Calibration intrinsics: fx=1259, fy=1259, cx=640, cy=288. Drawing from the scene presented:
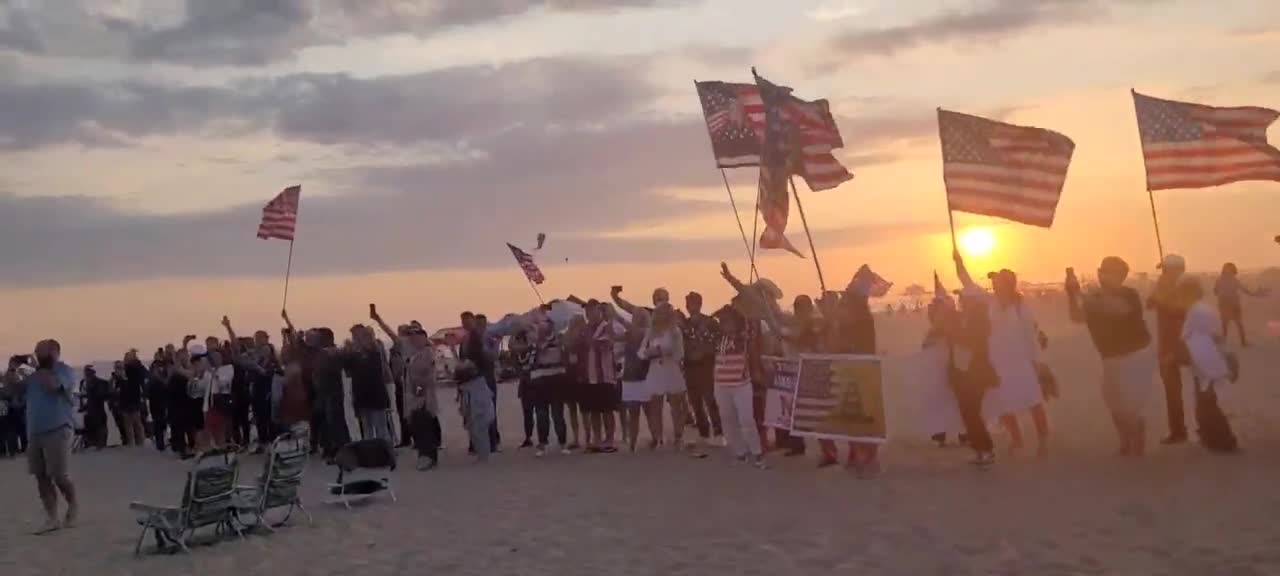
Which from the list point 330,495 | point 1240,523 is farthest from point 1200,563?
point 330,495

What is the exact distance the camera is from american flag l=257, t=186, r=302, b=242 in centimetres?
2091

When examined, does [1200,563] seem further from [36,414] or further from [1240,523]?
[36,414]

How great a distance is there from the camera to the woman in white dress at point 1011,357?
12242 mm

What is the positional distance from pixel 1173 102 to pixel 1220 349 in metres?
2.87

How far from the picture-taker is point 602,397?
15.8m

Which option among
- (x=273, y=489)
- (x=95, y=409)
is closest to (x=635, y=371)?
(x=273, y=489)

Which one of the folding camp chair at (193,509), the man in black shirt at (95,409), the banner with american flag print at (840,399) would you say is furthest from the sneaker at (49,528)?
the man in black shirt at (95,409)

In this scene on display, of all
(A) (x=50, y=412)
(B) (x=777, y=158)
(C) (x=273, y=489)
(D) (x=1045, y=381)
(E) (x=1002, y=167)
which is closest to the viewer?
(C) (x=273, y=489)

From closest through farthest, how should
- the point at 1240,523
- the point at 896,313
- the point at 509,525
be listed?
the point at 1240,523, the point at 509,525, the point at 896,313

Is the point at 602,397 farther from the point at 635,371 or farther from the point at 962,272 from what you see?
the point at 962,272

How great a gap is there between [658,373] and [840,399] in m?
3.04

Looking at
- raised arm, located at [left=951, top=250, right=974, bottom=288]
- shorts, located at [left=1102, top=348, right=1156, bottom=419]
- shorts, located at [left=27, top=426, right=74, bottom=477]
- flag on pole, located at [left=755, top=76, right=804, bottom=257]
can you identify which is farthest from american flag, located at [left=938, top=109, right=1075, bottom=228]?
shorts, located at [left=27, top=426, right=74, bottom=477]

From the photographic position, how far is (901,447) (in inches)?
555

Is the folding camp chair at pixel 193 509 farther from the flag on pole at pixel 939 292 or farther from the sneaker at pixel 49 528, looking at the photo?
the flag on pole at pixel 939 292
